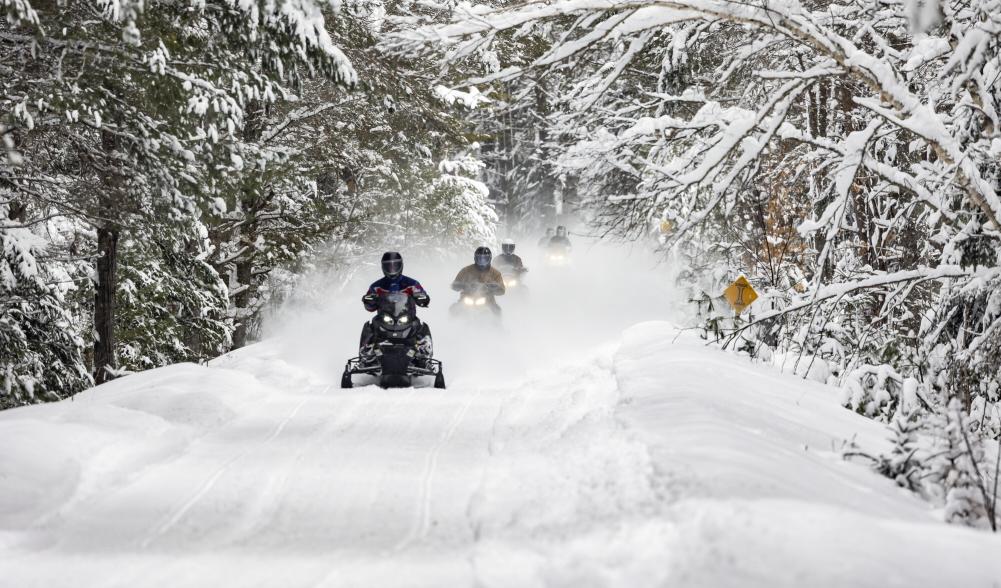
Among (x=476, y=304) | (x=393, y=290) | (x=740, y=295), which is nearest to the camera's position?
(x=393, y=290)

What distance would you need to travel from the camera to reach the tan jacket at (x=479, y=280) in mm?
16062

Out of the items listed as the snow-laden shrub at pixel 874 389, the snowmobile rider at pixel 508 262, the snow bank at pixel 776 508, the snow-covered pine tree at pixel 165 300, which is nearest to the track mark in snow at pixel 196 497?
the snow bank at pixel 776 508

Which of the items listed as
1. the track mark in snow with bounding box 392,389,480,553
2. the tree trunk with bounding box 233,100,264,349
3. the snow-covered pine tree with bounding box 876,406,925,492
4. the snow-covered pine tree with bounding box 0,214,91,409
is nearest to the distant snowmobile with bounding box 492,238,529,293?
the tree trunk with bounding box 233,100,264,349

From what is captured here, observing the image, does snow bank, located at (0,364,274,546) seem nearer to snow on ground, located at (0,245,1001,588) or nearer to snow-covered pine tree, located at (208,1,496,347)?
snow on ground, located at (0,245,1001,588)

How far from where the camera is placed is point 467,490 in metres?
5.70

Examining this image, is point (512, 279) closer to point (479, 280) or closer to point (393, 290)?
point (479, 280)

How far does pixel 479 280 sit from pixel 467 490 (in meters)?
10.6

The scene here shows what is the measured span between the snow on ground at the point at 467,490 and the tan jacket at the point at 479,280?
6130 mm

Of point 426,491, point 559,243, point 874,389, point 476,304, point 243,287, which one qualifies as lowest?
point 243,287

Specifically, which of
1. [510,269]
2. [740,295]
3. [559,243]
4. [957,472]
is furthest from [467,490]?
[559,243]

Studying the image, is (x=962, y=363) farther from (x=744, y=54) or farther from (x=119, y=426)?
(x=119, y=426)

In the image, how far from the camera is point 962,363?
7.56 m

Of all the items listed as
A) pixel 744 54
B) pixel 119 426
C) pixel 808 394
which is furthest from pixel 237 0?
pixel 808 394

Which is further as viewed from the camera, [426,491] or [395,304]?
[395,304]
